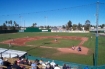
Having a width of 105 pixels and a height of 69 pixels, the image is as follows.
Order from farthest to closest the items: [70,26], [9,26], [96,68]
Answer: [70,26], [9,26], [96,68]

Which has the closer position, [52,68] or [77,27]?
[52,68]

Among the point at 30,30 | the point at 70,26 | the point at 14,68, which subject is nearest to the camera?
the point at 14,68

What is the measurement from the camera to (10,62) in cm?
1112

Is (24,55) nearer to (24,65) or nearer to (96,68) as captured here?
(24,65)

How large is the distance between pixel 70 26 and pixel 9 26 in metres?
62.5

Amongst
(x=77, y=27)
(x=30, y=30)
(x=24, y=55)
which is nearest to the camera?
(x=24, y=55)

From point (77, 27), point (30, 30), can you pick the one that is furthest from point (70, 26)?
point (30, 30)

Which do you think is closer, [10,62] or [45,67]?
[45,67]

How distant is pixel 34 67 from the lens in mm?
8867

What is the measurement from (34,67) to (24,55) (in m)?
6.17

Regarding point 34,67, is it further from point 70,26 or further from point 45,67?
point 70,26

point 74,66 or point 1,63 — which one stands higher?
point 1,63

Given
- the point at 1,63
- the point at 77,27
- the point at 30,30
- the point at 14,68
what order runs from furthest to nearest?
the point at 77,27, the point at 30,30, the point at 1,63, the point at 14,68

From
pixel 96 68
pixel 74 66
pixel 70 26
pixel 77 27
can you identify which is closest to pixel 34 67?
pixel 74 66
